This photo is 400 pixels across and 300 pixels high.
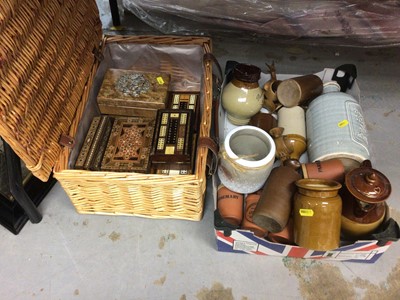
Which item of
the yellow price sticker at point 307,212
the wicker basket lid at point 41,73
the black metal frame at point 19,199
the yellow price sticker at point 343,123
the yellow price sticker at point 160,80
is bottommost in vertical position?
the black metal frame at point 19,199

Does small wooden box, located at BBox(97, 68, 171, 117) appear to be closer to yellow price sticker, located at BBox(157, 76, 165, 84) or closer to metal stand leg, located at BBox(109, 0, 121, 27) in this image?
yellow price sticker, located at BBox(157, 76, 165, 84)

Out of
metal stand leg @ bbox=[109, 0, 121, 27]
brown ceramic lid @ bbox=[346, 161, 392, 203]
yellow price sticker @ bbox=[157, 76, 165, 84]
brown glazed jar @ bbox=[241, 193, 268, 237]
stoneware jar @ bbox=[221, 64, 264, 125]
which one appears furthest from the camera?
metal stand leg @ bbox=[109, 0, 121, 27]

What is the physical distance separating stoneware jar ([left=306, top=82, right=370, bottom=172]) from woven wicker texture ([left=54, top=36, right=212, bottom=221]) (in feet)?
0.87

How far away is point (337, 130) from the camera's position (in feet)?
2.62

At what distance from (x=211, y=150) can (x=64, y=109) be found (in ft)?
1.15

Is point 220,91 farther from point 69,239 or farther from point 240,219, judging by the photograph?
point 69,239

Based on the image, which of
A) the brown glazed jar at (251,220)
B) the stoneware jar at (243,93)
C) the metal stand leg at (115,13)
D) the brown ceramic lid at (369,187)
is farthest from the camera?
the metal stand leg at (115,13)

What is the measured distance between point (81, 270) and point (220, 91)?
565mm

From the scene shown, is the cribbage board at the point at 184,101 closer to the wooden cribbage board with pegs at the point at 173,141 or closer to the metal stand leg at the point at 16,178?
the wooden cribbage board with pegs at the point at 173,141

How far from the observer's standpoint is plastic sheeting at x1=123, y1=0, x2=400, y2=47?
100 centimetres

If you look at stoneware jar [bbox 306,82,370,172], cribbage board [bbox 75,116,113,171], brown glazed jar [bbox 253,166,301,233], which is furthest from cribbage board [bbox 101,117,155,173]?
stoneware jar [bbox 306,82,370,172]

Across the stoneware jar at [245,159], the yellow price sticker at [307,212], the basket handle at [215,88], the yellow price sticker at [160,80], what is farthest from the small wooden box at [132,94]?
the yellow price sticker at [307,212]

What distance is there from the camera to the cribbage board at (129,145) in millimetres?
792

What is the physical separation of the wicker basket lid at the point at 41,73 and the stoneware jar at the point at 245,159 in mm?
367
